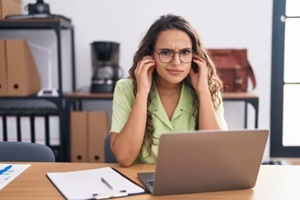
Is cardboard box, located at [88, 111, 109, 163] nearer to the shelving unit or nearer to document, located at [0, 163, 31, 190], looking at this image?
the shelving unit

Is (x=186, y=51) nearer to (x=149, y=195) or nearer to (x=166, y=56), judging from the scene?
(x=166, y=56)

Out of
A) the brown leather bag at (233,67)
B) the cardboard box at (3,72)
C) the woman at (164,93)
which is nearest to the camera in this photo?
the woman at (164,93)

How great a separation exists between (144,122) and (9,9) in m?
1.81

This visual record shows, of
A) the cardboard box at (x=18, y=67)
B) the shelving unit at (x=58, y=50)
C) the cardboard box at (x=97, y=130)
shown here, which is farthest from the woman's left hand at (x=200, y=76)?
the cardboard box at (x=18, y=67)

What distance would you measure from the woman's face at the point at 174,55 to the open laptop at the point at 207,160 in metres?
0.53

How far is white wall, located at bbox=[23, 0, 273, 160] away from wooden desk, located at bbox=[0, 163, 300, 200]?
1710 mm

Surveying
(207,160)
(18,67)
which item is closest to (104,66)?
(18,67)

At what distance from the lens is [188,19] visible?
2.88 meters

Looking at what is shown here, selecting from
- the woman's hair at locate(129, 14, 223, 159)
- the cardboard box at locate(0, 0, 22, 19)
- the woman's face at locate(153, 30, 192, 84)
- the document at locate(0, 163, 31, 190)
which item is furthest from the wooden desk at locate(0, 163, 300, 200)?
the cardboard box at locate(0, 0, 22, 19)

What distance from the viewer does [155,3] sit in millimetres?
2879

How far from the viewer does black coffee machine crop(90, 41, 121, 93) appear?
2.66 meters

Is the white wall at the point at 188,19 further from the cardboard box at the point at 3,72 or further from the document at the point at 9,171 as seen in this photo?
the document at the point at 9,171

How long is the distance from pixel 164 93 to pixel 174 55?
0.20m

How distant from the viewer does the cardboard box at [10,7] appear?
8.52ft
